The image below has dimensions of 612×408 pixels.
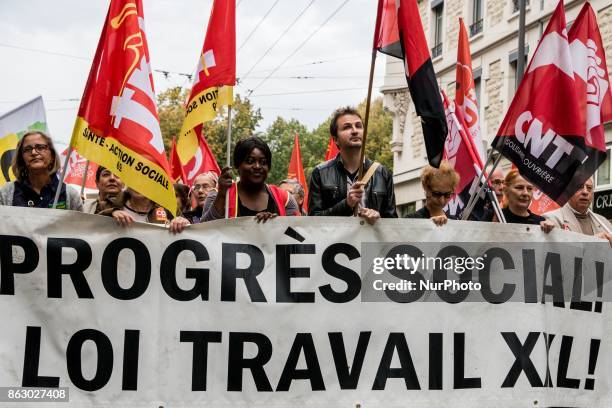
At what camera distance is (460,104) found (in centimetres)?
1008

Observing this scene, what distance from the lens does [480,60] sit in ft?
94.0

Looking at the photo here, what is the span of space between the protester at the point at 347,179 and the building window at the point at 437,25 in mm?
25271

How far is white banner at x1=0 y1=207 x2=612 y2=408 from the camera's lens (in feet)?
19.1

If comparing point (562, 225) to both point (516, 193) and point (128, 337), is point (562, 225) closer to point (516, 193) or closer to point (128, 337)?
point (516, 193)

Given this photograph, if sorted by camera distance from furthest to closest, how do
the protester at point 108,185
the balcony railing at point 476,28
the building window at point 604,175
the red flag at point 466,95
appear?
the balcony railing at point 476,28
the building window at point 604,175
the red flag at point 466,95
the protester at point 108,185

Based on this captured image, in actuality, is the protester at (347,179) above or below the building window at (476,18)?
below

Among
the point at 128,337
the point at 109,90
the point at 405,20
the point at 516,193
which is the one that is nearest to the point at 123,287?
the point at 128,337

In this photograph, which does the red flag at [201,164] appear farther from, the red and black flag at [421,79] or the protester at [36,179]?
the red and black flag at [421,79]

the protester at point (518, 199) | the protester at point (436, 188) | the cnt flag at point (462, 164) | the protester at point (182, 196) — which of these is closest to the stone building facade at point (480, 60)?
the cnt flag at point (462, 164)

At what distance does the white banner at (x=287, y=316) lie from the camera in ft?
19.1

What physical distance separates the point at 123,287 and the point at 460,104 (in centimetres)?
495

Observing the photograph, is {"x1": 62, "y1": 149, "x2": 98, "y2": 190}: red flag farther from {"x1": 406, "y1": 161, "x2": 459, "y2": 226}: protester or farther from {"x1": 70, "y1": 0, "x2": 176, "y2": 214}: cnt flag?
{"x1": 406, "y1": 161, "x2": 459, "y2": 226}: protester

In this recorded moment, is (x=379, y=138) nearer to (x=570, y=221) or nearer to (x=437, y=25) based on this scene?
(x=437, y=25)

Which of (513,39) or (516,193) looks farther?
(513,39)
